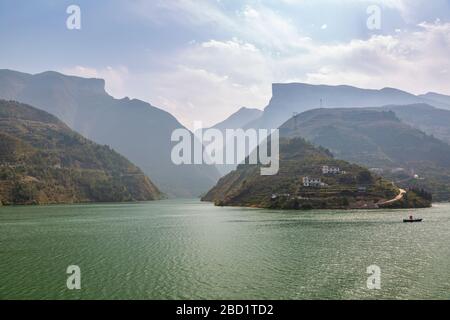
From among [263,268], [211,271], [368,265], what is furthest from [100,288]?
[368,265]

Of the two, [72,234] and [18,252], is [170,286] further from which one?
[72,234]

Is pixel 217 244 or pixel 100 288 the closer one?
pixel 100 288

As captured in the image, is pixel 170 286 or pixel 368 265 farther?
pixel 368 265

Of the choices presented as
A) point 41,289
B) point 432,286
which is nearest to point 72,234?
point 41,289
